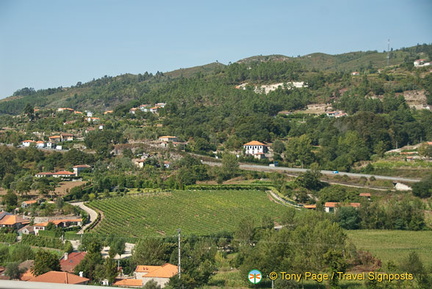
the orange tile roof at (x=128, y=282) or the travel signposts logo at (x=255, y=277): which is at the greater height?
the travel signposts logo at (x=255, y=277)

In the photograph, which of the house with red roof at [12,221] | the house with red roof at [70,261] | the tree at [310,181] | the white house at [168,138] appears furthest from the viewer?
the white house at [168,138]

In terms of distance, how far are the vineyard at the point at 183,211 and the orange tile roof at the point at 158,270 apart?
16.4 feet

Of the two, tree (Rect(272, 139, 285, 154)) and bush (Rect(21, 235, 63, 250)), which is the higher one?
tree (Rect(272, 139, 285, 154))

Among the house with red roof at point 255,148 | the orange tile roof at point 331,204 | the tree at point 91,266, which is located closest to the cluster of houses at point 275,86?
the house with red roof at point 255,148

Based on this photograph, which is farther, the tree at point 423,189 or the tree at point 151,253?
the tree at point 423,189

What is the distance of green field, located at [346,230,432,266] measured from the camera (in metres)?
13.1

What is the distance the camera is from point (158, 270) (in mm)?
10578

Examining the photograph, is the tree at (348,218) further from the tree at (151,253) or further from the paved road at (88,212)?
the paved road at (88,212)

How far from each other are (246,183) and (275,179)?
1277mm

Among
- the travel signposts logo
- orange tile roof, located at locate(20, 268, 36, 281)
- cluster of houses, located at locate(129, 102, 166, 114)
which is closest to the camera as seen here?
the travel signposts logo

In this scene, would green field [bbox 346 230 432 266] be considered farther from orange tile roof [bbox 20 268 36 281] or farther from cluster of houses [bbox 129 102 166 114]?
cluster of houses [bbox 129 102 166 114]

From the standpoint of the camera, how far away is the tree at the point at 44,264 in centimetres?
1030

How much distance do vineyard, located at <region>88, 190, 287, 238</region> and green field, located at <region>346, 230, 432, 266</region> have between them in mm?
3538

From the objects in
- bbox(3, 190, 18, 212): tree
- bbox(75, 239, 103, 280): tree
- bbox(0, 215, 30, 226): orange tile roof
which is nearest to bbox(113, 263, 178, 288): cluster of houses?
bbox(75, 239, 103, 280): tree
